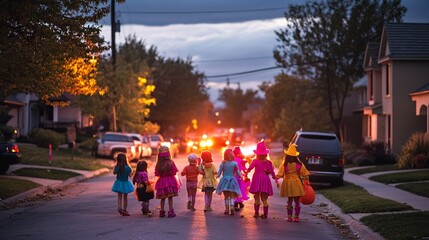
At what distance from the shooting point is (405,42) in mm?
38094

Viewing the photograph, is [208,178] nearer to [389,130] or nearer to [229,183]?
[229,183]

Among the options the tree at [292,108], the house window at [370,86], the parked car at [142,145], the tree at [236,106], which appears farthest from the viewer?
the tree at [236,106]

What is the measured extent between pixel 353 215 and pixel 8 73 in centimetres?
902

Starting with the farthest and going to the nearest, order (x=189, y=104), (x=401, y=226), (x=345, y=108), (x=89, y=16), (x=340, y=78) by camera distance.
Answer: (x=189, y=104) < (x=345, y=108) < (x=340, y=78) < (x=89, y=16) < (x=401, y=226)

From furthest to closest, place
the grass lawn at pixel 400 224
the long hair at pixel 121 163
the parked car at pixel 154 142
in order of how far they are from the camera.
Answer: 1. the parked car at pixel 154 142
2. the long hair at pixel 121 163
3. the grass lawn at pixel 400 224

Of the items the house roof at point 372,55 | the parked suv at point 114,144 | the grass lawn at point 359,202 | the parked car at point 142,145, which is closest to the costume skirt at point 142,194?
the grass lawn at point 359,202

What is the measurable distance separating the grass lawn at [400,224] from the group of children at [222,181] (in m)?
1.68

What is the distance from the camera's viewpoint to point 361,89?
183 feet

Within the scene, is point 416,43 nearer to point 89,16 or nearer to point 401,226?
point 89,16

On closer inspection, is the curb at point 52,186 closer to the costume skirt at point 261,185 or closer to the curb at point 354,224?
the costume skirt at point 261,185

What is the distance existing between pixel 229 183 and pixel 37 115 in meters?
47.1

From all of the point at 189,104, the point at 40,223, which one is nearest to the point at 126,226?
the point at 40,223

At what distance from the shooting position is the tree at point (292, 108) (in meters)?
52.2

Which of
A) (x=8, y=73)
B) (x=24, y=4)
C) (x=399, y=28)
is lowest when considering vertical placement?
(x=8, y=73)
